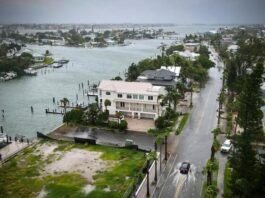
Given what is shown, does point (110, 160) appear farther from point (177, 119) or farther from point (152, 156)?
point (177, 119)

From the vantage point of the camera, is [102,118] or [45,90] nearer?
[102,118]

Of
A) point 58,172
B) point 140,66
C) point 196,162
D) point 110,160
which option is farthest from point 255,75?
Answer: point 140,66

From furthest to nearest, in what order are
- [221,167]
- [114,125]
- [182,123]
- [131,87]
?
[131,87], [182,123], [114,125], [221,167]

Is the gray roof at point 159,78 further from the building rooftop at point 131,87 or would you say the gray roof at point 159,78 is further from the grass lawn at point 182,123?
the grass lawn at point 182,123

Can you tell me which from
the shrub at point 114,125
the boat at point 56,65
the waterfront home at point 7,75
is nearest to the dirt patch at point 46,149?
the shrub at point 114,125

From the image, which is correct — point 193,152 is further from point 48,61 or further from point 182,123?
point 48,61

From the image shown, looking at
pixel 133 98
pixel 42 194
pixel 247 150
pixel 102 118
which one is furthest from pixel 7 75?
pixel 247 150
